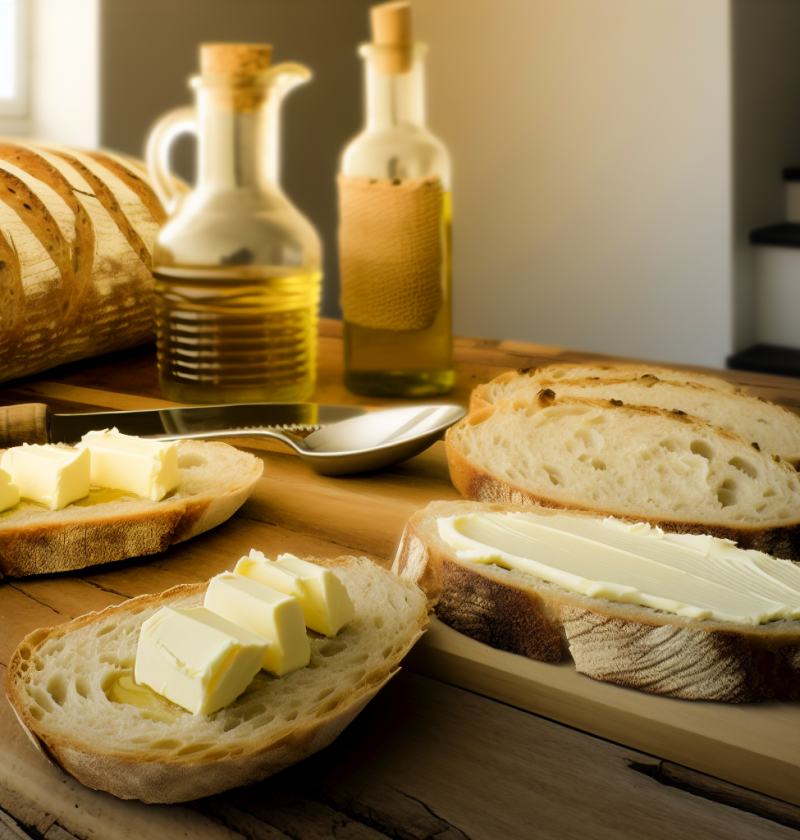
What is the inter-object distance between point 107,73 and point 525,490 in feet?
7.53

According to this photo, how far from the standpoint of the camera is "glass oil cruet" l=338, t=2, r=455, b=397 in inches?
49.9

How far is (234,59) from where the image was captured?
121 cm

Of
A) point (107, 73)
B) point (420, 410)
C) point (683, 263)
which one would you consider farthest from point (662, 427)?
point (683, 263)

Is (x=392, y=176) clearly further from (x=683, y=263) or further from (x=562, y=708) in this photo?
(x=683, y=263)

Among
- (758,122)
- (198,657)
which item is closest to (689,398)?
(198,657)

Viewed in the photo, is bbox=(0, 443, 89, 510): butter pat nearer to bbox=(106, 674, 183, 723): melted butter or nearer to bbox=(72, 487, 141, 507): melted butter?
bbox=(72, 487, 141, 507): melted butter

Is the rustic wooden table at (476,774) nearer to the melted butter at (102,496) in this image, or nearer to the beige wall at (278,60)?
the melted butter at (102,496)

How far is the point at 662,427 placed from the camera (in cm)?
104

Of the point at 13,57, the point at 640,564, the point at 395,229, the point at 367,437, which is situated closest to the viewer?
the point at 640,564

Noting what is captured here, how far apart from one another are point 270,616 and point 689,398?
92 centimetres

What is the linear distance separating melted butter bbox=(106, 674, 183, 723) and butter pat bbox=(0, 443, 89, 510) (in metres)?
0.30

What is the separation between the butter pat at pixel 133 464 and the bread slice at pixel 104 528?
0.05 feet

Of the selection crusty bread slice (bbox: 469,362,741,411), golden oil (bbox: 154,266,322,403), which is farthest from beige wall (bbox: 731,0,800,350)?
golden oil (bbox: 154,266,322,403)

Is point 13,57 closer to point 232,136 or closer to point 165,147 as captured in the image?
point 165,147
